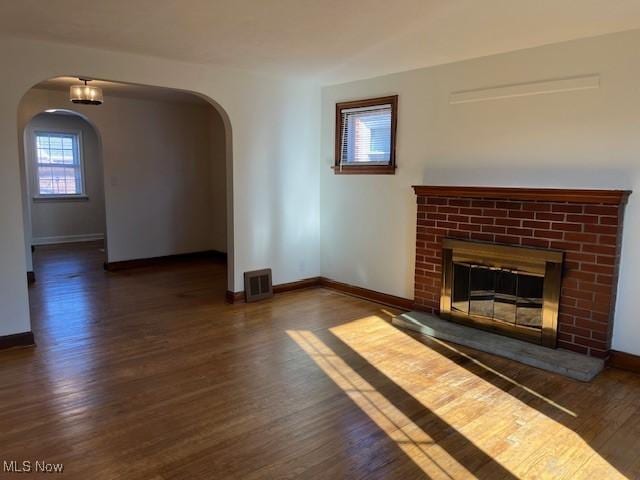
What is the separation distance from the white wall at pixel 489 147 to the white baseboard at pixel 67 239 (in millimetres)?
5894

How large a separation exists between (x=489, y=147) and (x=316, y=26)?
174 cm

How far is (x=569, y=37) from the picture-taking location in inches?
135

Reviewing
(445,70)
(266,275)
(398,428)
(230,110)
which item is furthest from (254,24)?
(398,428)

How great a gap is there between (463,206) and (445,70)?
4.11 feet

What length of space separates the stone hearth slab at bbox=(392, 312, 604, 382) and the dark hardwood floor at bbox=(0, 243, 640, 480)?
3.6 inches

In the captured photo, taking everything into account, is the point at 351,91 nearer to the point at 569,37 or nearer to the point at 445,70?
the point at 445,70

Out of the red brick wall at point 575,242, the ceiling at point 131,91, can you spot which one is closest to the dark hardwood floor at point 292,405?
the red brick wall at point 575,242

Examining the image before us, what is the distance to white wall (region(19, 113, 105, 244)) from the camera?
337 inches

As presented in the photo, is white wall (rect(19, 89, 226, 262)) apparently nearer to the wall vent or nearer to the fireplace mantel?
the wall vent

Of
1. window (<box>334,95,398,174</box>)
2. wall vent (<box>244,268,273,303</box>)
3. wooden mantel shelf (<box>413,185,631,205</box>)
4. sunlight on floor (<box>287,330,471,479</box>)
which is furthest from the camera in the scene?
wall vent (<box>244,268,273,303</box>)

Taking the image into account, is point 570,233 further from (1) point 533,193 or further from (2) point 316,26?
(2) point 316,26

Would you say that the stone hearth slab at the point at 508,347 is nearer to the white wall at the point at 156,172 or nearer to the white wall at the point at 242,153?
the white wall at the point at 242,153

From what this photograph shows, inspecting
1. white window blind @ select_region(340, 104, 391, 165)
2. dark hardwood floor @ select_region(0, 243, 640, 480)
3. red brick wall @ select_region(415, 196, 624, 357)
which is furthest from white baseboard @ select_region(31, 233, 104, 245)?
red brick wall @ select_region(415, 196, 624, 357)

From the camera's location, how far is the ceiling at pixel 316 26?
3.12 m
